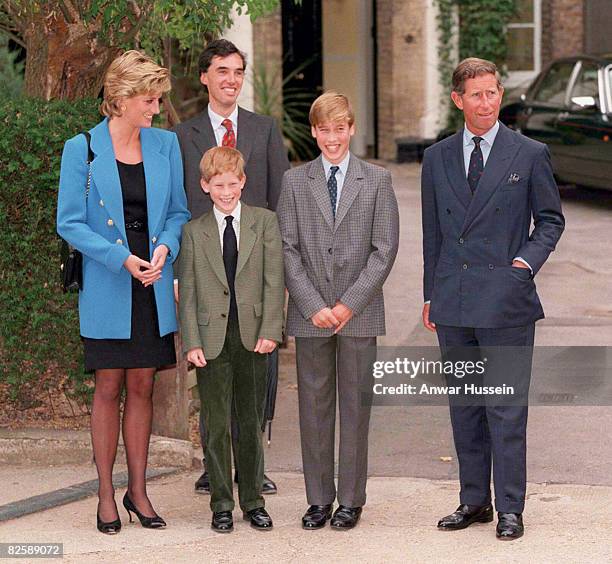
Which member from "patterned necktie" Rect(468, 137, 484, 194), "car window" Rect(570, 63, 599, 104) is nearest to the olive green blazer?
"patterned necktie" Rect(468, 137, 484, 194)

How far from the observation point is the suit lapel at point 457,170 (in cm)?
549

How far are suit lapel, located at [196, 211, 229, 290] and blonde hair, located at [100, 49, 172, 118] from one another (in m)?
0.57

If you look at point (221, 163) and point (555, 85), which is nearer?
point (221, 163)

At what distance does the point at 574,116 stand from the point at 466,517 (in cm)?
1049

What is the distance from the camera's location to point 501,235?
5.42 m

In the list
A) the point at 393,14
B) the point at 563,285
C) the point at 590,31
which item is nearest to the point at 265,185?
the point at 563,285

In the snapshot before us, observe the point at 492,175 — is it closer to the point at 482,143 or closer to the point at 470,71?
the point at 482,143

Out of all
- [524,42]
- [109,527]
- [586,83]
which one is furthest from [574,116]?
[109,527]

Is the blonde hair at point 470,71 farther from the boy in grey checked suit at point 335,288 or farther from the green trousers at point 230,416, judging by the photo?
the green trousers at point 230,416

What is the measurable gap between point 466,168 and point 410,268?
6.66 metres

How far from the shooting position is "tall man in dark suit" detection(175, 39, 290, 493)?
235 inches

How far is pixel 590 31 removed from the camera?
70.9ft

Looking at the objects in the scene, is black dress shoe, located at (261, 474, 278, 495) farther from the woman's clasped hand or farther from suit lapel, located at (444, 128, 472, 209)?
suit lapel, located at (444, 128, 472, 209)

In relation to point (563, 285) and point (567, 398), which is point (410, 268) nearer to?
point (563, 285)
